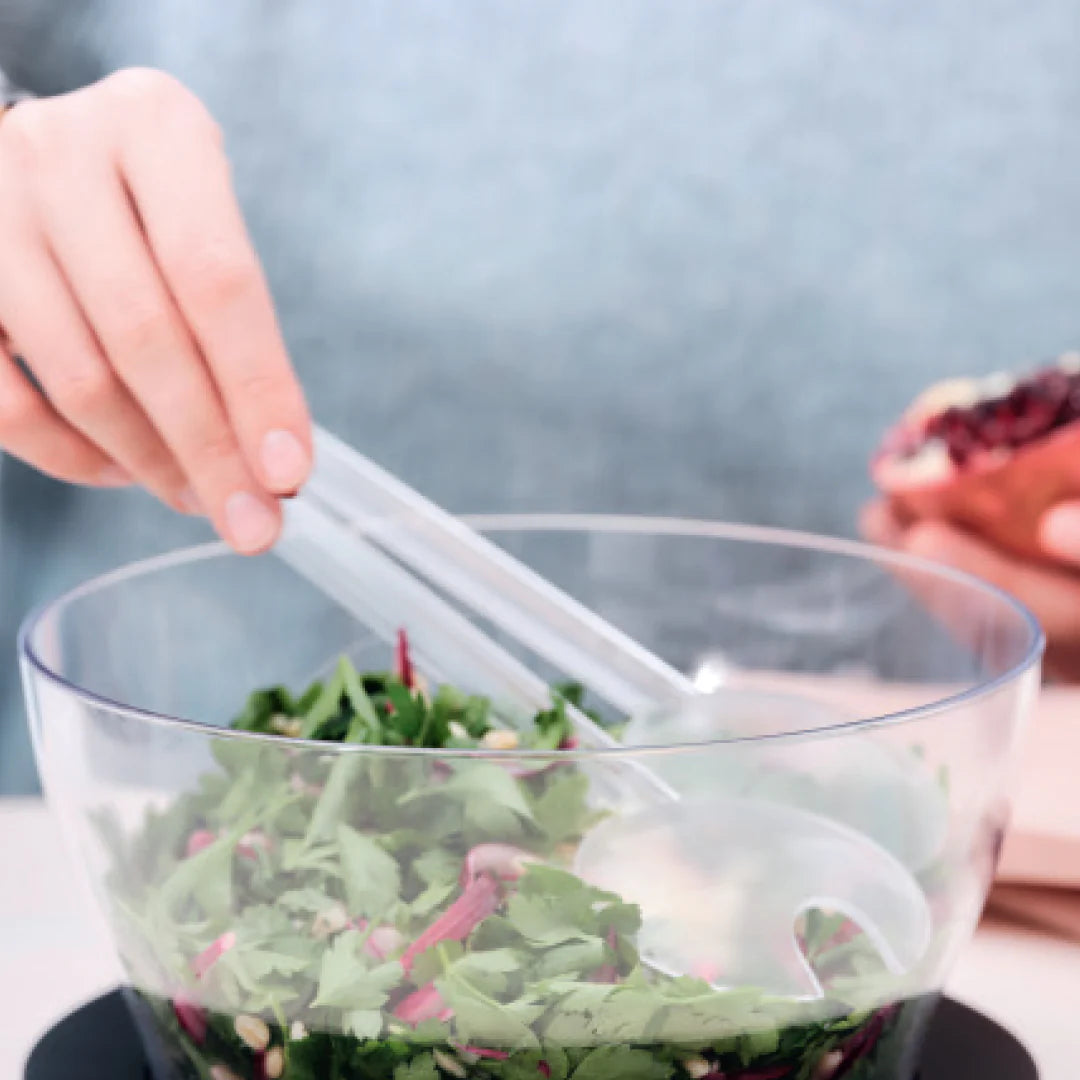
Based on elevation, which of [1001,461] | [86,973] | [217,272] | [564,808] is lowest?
[86,973]

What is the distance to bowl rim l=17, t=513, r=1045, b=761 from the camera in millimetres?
396

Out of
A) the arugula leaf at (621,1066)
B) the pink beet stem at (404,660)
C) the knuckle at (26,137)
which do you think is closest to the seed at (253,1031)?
the arugula leaf at (621,1066)

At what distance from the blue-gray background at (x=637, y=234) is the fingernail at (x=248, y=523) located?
1069 millimetres

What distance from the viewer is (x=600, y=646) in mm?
624

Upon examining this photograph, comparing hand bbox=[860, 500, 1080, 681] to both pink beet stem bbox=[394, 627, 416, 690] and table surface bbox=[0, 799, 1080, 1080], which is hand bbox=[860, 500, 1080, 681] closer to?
table surface bbox=[0, 799, 1080, 1080]

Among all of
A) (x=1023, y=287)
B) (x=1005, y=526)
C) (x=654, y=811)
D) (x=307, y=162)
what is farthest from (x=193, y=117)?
(x=1023, y=287)

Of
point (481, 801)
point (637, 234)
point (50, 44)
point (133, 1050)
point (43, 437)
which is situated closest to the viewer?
point (481, 801)

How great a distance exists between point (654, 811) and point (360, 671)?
0.91 ft

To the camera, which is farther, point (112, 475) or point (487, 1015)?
point (112, 475)

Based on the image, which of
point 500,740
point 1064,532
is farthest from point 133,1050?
point 1064,532

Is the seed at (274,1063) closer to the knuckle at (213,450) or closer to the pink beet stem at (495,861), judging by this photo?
the pink beet stem at (495,861)

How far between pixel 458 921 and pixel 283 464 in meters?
0.21

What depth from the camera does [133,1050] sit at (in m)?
0.55

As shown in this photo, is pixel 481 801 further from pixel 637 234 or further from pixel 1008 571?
pixel 637 234
